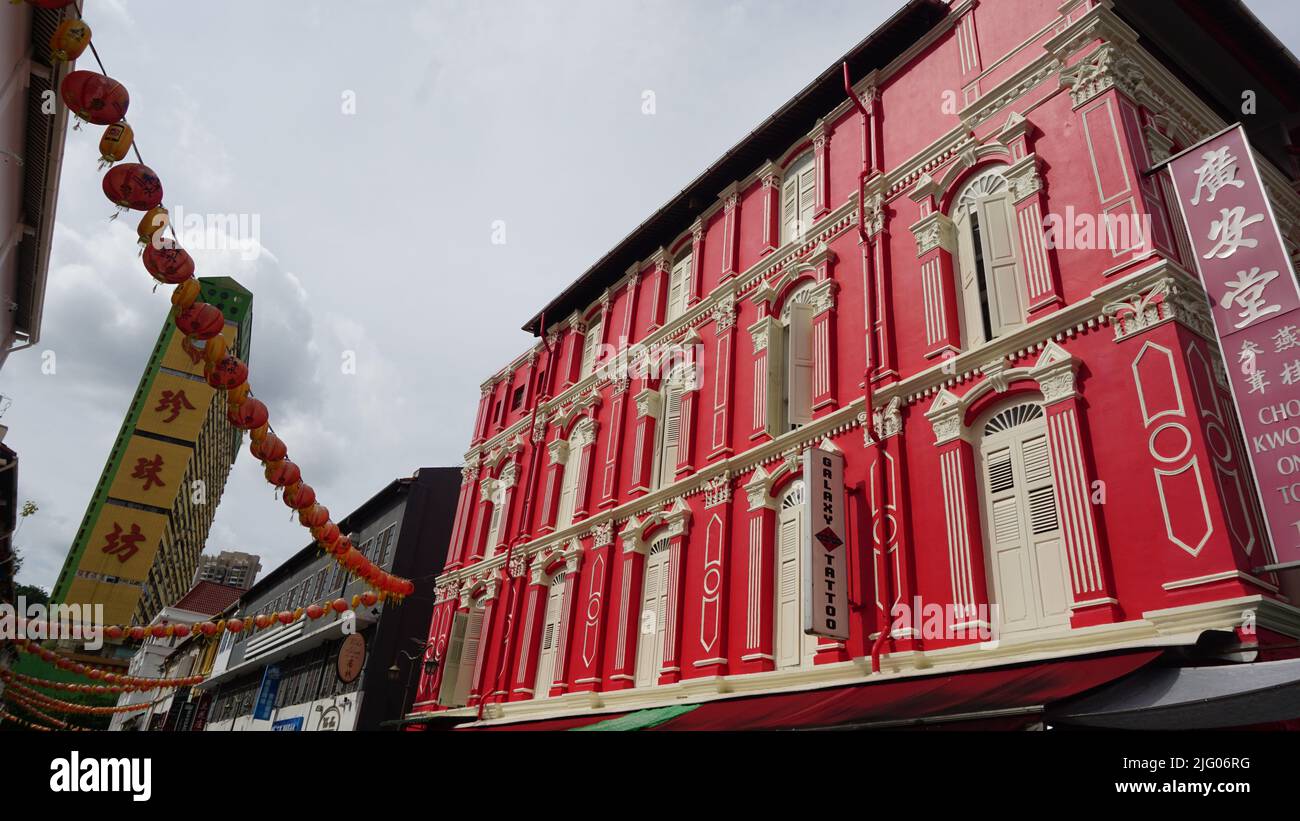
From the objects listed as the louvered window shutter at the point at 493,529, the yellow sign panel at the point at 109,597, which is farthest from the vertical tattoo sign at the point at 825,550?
the yellow sign panel at the point at 109,597

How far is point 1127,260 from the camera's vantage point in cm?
900

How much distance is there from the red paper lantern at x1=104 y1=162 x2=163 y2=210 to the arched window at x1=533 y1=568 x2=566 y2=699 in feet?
37.9

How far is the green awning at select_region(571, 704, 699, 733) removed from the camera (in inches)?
462

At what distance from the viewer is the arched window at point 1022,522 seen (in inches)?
341

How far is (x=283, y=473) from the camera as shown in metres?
12.0

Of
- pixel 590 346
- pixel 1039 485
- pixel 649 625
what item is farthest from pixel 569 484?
pixel 1039 485

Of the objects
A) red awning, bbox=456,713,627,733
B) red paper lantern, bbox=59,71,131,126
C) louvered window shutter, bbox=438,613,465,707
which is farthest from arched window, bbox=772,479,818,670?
louvered window shutter, bbox=438,613,465,707

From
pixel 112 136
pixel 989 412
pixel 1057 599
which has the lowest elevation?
pixel 1057 599

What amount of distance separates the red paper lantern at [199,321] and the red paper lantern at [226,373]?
0.51 m

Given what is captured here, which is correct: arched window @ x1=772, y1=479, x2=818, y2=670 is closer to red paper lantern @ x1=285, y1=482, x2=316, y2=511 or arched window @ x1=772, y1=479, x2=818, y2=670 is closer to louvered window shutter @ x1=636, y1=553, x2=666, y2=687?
louvered window shutter @ x1=636, y1=553, x2=666, y2=687
